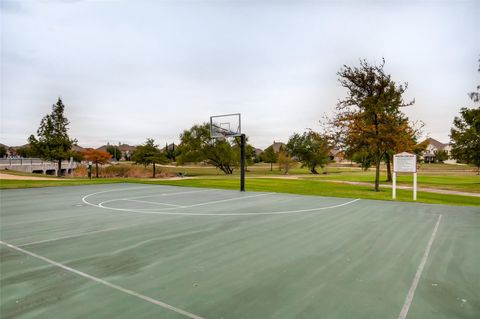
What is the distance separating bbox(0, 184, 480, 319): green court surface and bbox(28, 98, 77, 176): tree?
29.2m

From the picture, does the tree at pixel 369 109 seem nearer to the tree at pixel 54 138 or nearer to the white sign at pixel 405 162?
Result: the white sign at pixel 405 162

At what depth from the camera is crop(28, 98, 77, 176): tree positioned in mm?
34625

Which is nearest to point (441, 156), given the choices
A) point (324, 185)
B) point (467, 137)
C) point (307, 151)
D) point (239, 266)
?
point (307, 151)

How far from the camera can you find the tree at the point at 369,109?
18.9 m

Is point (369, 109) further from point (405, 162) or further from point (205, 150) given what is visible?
point (205, 150)

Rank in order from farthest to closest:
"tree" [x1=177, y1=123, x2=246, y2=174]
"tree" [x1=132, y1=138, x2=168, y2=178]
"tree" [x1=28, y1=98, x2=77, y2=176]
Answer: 1. "tree" [x1=177, y1=123, x2=246, y2=174]
2. "tree" [x1=132, y1=138, x2=168, y2=178]
3. "tree" [x1=28, y1=98, x2=77, y2=176]

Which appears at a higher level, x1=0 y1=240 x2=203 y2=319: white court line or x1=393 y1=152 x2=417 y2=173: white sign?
x1=393 y1=152 x2=417 y2=173: white sign

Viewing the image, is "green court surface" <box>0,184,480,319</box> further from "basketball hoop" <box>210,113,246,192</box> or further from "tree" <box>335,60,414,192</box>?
"basketball hoop" <box>210,113,246,192</box>

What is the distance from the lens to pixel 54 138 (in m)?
35.3

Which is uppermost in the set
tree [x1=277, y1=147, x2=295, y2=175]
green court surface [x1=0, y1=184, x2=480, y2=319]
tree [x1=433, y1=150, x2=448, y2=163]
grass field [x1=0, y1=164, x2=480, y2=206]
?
tree [x1=433, y1=150, x2=448, y2=163]

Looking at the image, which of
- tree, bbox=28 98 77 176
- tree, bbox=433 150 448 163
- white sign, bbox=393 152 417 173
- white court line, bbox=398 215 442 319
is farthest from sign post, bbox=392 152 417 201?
tree, bbox=433 150 448 163

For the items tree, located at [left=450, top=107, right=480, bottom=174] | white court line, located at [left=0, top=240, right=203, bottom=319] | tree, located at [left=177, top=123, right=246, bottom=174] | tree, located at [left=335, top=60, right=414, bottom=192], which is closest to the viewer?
white court line, located at [left=0, top=240, right=203, bottom=319]

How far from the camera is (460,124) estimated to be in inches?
1366

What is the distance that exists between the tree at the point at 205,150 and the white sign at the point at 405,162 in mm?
40907
